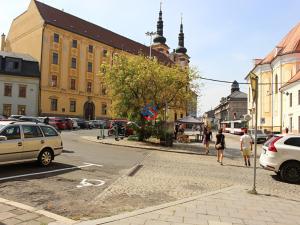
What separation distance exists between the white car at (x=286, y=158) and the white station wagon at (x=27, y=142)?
8.16 m

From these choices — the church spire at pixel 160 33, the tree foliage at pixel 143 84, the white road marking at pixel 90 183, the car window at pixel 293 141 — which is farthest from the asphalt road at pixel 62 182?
the church spire at pixel 160 33

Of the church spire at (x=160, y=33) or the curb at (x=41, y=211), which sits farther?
the church spire at (x=160, y=33)

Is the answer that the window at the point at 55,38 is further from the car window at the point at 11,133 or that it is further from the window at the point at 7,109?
the car window at the point at 11,133

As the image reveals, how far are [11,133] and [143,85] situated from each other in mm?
14839

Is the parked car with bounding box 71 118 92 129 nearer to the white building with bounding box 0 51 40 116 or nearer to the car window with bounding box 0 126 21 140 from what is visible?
the white building with bounding box 0 51 40 116

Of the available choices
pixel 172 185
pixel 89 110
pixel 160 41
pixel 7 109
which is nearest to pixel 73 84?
pixel 89 110

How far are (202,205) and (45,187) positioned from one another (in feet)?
13.9

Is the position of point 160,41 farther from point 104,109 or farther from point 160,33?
point 104,109

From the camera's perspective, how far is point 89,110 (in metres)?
61.5

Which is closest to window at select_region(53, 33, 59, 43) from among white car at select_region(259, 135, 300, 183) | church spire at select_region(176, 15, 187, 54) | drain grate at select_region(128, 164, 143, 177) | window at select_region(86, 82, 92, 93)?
window at select_region(86, 82, 92, 93)

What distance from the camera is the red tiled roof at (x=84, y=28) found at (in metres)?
56.2

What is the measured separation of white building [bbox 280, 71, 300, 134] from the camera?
41.0 metres

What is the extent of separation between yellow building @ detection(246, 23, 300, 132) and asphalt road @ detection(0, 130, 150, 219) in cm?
3745

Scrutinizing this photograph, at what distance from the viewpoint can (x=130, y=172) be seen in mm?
12125
